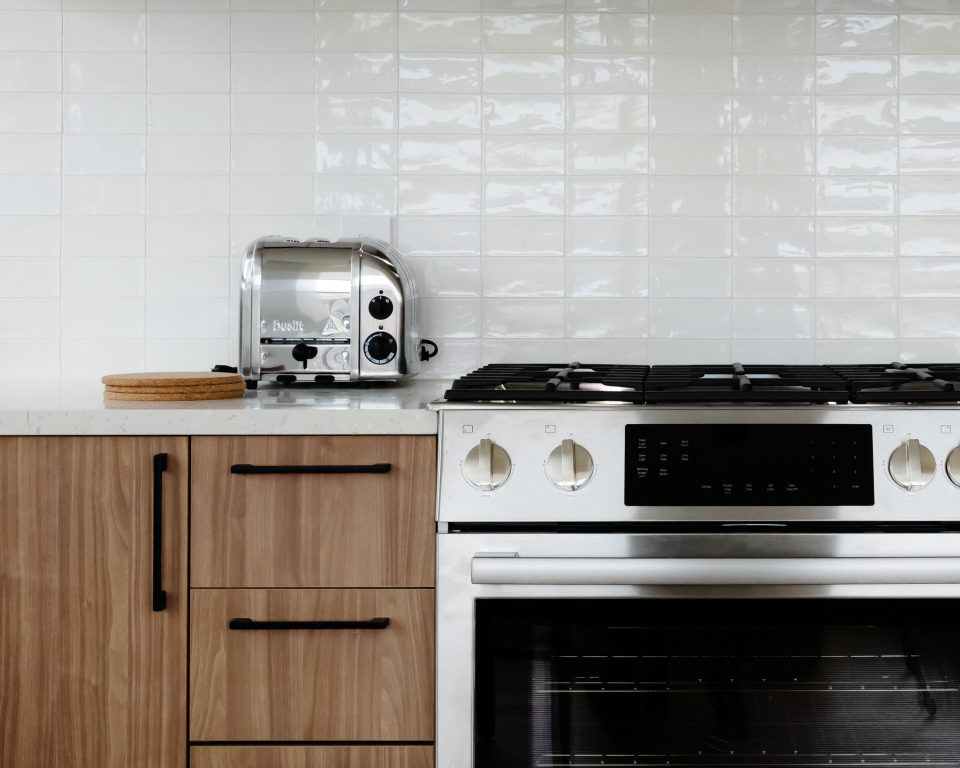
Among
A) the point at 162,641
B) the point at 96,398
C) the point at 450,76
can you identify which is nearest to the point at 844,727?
the point at 162,641

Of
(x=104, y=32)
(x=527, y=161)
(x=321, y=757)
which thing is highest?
(x=104, y=32)

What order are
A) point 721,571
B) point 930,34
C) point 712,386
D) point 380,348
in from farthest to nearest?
point 930,34
point 380,348
point 712,386
point 721,571

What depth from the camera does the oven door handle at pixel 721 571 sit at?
4.20 feet

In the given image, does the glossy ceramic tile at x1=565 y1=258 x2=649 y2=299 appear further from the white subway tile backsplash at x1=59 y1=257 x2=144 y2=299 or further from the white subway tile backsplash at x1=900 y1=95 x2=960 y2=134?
the white subway tile backsplash at x1=59 y1=257 x2=144 y2=299

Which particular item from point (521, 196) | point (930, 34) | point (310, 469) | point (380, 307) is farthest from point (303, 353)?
point (930, 34)

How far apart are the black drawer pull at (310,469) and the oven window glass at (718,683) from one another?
0.25 m

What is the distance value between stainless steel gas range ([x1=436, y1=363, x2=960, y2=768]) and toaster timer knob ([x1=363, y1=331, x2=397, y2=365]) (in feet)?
1.55

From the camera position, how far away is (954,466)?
4.33 feet

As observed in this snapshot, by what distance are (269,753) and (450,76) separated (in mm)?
1398

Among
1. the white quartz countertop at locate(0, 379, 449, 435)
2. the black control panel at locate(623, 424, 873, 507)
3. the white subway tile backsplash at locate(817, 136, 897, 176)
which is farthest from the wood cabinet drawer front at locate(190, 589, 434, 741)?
the white subway tile backsplash at locate(817, 136, 897, 176)

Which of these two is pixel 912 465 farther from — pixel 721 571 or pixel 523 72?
pixel 523 72

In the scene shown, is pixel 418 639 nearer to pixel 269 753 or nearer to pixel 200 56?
pixel 269 753

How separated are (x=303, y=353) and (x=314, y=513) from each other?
505 millimetres

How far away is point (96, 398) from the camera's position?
155 centimetres
